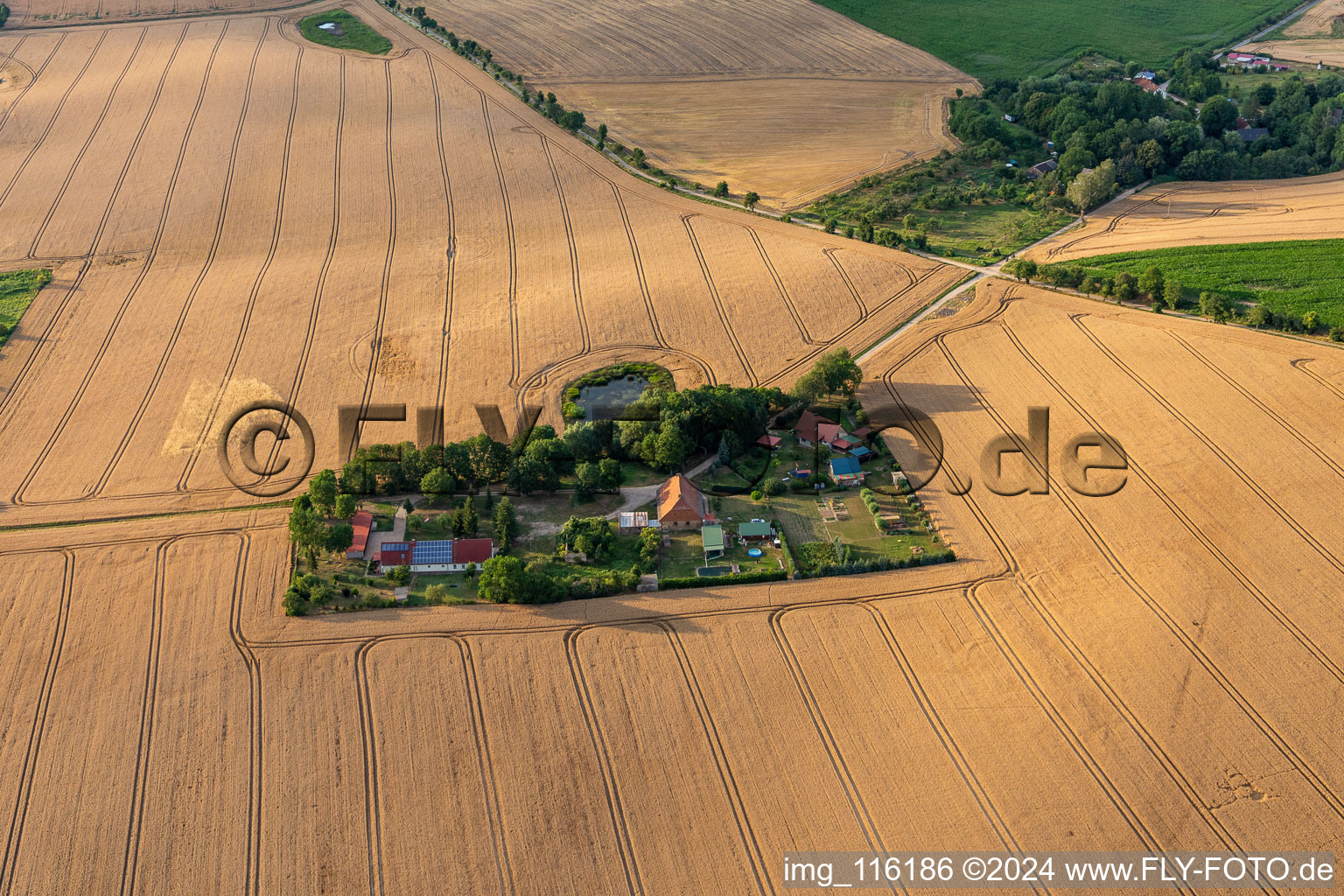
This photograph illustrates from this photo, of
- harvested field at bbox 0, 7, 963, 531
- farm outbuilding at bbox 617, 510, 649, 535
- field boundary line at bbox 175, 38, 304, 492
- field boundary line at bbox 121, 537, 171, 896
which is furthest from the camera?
harvested field at bbox 0, 7, 963, 531

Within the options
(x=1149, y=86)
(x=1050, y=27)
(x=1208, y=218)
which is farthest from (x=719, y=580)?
(x=1050, y=27)

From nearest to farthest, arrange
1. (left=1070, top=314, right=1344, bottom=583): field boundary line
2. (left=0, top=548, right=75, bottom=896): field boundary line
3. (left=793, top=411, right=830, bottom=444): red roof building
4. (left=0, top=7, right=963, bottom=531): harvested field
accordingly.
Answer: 1. (left=0, top=548, right=75, bottom=896): field boundary line
2. (left=1070, top=314, right=1344, bottom=583): field boundary line
3. (left=793, top=411, right=830, bottom=444): red roof building
4. (left=0, top=7, right=963, bottom=531): harvested field

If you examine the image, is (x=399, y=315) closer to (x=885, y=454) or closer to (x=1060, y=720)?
(x=885, y=454)

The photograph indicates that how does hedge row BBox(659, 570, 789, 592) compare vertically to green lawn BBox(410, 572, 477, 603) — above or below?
above

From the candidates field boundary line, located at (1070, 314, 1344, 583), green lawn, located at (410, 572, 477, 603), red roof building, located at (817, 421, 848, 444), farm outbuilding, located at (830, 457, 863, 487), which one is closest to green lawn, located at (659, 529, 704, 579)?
farm outbuilding, located at (830, 457, 863, 487)

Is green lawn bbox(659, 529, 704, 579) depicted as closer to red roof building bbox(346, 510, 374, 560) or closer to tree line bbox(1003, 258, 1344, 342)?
red roof building bbox(346, 510, 374, 560)

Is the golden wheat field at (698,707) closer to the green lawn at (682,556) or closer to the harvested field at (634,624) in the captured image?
the harvested field at (634,624)

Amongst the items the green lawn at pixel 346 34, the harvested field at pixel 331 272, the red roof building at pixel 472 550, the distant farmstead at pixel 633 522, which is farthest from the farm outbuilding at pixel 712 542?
the green lawn at pixel 346 34
